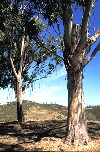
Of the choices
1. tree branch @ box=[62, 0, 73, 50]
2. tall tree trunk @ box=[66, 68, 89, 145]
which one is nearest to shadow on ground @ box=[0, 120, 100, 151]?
tall tree trunk @ box=[66, 68, 89, 145]

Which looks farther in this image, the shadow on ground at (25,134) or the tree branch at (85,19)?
the shadow on ground at (25,134)

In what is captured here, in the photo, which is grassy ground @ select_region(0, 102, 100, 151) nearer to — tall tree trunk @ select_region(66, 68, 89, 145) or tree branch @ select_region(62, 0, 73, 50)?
tall tree trunk @ select_region(66, 68, 89, 145)

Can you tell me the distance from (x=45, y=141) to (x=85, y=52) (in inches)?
231

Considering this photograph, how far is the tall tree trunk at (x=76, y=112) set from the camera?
20.3m

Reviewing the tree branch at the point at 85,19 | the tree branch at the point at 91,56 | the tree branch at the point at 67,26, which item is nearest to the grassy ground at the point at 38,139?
the tree branch at the point at 91,56

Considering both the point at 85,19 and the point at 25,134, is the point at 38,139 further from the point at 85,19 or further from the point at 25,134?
the point at 85,19

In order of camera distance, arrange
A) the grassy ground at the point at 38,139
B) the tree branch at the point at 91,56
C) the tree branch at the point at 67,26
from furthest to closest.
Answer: the tree branch at the point at 67,26
the tree branch at the point at 91,56
the grassy ground at the point at 38,139

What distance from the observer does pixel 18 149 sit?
63.2 feet

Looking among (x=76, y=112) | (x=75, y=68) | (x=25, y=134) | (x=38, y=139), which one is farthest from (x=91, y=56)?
(x=25, y=134)

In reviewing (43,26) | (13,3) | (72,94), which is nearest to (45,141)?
(72,94)

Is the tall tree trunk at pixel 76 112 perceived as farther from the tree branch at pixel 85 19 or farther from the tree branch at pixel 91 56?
the tree branch at pixel 85 19

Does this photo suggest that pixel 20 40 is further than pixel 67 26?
Yes

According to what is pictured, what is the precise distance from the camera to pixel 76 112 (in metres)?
20.3

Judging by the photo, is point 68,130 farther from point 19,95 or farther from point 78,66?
point 19,95
